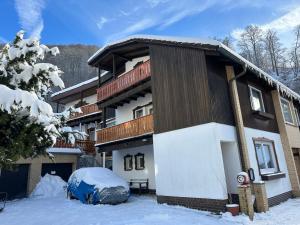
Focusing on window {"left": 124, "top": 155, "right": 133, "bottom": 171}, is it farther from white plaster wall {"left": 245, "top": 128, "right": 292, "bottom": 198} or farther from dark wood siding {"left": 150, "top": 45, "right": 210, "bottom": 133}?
white plaster wall {"left": 245, "top": 128, "right": 292, "bottom": 198}

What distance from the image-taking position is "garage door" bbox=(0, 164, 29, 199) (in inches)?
604

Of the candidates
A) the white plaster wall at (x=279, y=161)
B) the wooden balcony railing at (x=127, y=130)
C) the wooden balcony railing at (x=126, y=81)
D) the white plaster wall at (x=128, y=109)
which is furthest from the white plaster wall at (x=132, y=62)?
the white plaster wall at (x=279, y=161)

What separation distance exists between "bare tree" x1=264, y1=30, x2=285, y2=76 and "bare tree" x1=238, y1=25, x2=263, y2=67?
1.46 metres

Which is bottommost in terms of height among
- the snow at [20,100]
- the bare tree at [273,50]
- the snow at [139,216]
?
the snow at [139,216]

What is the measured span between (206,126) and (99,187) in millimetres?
5767

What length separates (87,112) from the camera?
23.5m

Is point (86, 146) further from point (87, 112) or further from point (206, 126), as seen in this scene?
point (206, 126)

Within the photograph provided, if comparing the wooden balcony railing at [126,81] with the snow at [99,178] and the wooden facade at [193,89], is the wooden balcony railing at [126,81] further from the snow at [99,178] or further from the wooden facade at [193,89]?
the snow at [99,178]

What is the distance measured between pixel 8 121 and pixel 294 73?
5160 centimetres

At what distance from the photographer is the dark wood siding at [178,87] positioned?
10414mm

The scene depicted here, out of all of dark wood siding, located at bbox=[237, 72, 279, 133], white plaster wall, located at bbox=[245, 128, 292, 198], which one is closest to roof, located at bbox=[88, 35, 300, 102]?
dark wood siding, located at bbox=[237, 72, 279, 133]

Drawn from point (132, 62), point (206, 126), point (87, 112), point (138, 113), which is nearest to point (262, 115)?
point (206, 126)

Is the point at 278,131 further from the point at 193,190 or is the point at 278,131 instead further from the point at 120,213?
the point at 120,213

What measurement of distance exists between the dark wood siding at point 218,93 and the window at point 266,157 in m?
2.25
